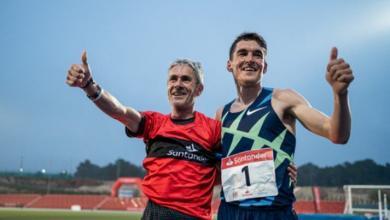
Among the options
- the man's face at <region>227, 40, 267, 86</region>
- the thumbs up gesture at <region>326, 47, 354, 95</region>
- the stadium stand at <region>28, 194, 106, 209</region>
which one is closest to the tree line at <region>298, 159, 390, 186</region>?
the stadium stand at <region>28, 194, 106, 209</region>

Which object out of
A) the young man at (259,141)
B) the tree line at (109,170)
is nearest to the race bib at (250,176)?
the young man at (259,141)

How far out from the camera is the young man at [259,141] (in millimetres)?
3367

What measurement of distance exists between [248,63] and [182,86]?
0.68 m

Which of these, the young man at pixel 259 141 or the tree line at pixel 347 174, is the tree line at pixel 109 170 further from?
the young man at pixel 259 141

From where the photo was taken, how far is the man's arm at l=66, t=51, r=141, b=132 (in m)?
3.49

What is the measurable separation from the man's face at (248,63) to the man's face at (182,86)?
0.45 m

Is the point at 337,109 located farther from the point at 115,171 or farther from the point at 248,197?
the point at 115,171

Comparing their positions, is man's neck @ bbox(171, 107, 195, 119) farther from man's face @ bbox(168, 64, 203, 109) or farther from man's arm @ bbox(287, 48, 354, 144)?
man's arm @ bbox(287, 48, 354, 144)

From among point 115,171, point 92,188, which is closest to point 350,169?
point 92,188

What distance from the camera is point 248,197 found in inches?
134

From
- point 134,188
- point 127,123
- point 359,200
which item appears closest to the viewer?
point 127,123

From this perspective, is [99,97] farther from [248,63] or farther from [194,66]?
[248,63]

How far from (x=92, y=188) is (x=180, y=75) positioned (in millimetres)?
63427

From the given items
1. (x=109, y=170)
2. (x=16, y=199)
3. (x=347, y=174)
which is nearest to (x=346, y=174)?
(x=347, y=174)
